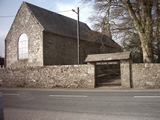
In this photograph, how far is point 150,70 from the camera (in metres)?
13.0

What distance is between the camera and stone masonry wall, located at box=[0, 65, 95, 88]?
14711 mm

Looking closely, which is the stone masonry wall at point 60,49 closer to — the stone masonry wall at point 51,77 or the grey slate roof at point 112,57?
the stone masonry wall at point 51,77

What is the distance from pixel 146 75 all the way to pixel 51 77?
28.4ft

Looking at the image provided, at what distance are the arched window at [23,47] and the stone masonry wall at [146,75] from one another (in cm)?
1529

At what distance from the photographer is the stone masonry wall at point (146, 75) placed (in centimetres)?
1280

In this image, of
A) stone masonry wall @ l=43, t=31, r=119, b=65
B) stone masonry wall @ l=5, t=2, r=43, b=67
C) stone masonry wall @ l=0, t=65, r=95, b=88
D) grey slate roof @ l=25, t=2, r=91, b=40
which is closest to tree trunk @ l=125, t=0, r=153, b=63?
stone masonry wall @ l=0, t=65, r=95, b=88

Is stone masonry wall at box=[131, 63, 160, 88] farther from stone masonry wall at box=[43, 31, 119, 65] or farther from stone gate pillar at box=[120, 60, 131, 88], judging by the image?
stone masonry wall at box=[43, 31, 119, 65]

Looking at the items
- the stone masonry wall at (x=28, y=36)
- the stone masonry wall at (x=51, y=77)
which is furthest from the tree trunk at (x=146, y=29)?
the stone masonry wall at (x=28, y=36)

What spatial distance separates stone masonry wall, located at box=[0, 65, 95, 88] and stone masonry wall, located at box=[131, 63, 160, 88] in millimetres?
3541

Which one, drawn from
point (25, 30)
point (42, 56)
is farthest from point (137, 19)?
point (25, 30)

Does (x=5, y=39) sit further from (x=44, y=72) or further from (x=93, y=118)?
(x=93, y=118)

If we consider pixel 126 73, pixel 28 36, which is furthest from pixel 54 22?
pixel 126 73

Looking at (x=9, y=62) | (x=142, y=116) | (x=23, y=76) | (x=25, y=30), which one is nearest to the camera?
(x=142, y=116)

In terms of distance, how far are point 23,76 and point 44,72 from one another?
2.89 metres
